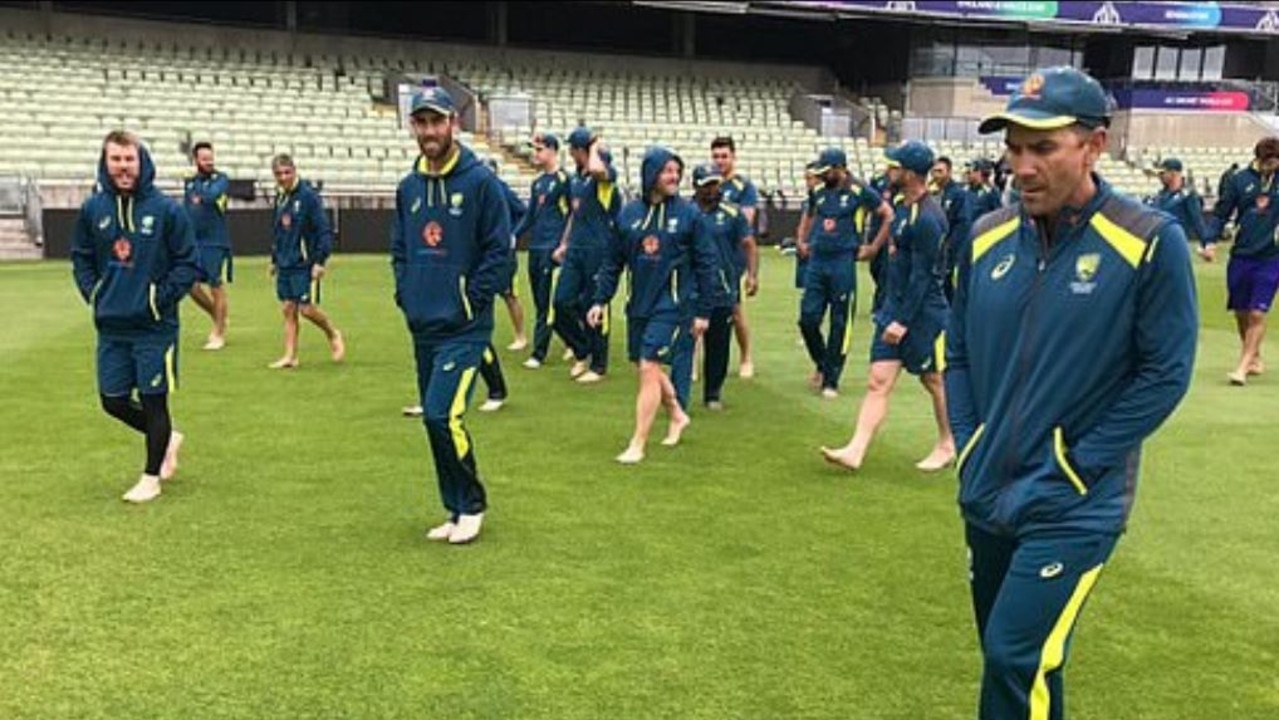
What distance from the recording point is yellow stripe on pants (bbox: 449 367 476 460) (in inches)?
216

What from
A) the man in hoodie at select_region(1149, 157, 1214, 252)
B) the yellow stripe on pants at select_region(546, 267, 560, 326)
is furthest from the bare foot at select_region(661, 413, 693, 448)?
the man in hoodie at select_region(1149, 157, 1214, 252)

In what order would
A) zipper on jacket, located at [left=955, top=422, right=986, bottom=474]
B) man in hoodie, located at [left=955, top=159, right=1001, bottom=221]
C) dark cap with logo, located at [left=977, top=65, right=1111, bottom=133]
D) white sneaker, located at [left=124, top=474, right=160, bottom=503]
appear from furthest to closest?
man in hoodie, located at [left=955, top=159, right=1001, bottom=221] < white sneaker, located at [left=124, top=474, right=160, bottom=503] < zipper on jacket, located at [left=955, top=422, right=986, bottom=474] < dark cap with logo, located at [left=977, top=65, right=1111, bottom=133]

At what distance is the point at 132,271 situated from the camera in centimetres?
607

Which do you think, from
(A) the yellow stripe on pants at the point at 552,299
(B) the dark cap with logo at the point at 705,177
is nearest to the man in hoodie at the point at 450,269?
(B) the dark cap with logo at the point at 705,177

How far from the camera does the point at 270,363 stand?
35.7 ft

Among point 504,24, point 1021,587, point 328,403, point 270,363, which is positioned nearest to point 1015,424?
point 1021,587

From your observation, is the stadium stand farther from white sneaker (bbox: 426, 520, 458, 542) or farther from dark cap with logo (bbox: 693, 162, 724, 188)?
white sneaker (bbox: 426, 520, 458, 542)

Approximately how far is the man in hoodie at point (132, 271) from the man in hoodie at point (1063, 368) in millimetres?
4597

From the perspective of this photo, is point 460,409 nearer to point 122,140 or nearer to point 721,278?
point 122,140

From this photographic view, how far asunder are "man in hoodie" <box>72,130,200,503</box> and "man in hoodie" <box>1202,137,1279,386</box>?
845cm

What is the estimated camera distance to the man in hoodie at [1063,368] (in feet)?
8.98

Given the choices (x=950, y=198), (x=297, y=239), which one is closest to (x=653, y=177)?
(x=297, y=239)

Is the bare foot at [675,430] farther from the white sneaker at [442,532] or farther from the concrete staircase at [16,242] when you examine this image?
the concrete staircase at [16,242]

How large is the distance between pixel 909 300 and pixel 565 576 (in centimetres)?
294
